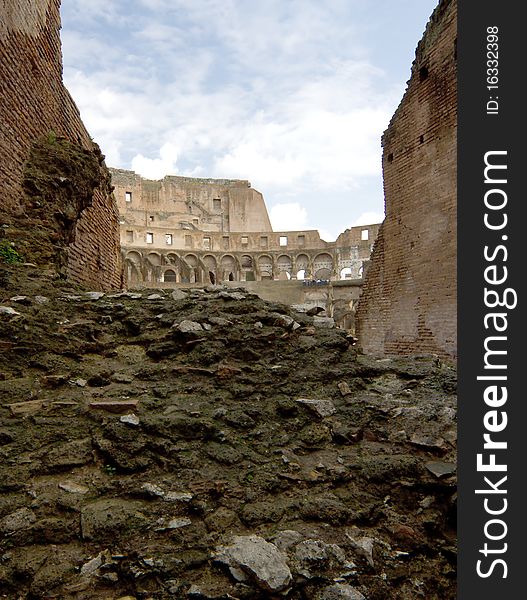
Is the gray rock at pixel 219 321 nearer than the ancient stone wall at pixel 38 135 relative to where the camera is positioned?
Yes

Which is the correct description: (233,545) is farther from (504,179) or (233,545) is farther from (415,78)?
(415,78)

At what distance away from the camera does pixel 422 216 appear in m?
8.77

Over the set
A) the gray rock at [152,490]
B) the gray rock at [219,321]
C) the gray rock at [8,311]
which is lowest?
the gray rock at [152,490]

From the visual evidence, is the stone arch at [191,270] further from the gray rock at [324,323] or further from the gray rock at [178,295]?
the gray rock at [324,323]

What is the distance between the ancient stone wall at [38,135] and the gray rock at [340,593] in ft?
16.0

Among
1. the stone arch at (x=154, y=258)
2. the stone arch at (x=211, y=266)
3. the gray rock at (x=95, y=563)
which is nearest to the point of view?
the gray rock at (x=95, y=563)

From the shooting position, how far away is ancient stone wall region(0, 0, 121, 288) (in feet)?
18.0

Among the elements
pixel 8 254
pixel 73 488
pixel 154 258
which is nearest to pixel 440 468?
pixel 73 488

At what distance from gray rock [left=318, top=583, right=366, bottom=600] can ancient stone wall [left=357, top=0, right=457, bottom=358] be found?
631 centimetres

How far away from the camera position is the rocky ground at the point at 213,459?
2.19 meters

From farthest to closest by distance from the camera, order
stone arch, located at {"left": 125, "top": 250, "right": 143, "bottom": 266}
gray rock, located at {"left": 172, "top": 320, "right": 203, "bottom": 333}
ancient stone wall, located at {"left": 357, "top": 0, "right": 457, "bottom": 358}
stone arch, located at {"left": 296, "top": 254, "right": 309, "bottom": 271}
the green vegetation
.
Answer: stone arch, located at {"left": 296, "top": 254, "right": 309, "bottom": 271}
stone arch, located at {"left": 125, "top": 250, "right": 143, "bottom": 266}
ancient stone wall, located at {"left": 357, "top": 0, "right": 457, "bottom": 358}
the green vegetation
gray rock, located at {"left": 172, "top": 320, "right": 203, "bottom": 333}

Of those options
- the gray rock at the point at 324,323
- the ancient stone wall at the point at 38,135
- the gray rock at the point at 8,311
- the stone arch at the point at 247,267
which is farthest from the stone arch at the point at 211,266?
the gray rock at the point at 8,311

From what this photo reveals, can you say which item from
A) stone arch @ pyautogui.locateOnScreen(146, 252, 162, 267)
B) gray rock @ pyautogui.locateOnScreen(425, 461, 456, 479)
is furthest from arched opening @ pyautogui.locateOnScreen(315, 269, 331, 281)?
gray rock @ pyautogui.locateOnScreen(425, 461, 456, 479)

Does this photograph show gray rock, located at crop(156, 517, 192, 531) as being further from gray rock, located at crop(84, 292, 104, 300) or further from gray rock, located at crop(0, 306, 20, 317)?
gray rock, located at crop(84, 292, 104, 300)
